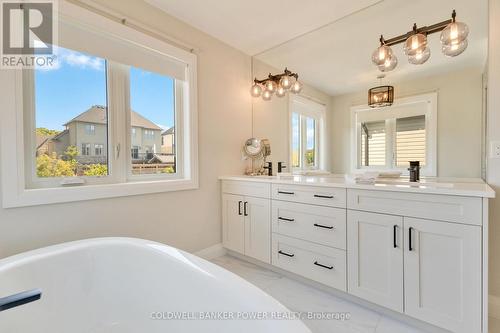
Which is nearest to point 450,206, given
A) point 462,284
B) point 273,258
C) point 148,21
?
→ point 462,284

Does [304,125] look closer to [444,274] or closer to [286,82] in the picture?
[286,82]

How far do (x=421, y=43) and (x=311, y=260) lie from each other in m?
1.78

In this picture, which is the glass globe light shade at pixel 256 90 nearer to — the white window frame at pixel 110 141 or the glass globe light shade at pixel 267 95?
the glass globe light shade at pixel 267 95

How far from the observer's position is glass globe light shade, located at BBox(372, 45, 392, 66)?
1.77 metres

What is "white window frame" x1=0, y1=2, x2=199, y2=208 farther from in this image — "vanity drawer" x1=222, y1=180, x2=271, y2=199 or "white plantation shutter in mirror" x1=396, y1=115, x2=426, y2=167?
"white plantation shutter in mirror" x1=396, y1=115, x2=426, y2=167

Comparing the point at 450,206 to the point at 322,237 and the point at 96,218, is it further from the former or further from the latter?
the point at 96,218

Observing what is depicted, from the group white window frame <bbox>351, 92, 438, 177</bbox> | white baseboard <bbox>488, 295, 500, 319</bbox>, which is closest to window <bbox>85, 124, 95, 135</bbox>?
white window frame <bbox>351, 92, 438, 177</bbox>

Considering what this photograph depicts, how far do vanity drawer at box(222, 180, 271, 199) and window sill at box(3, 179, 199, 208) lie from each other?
0.44 m

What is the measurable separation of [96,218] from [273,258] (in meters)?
1.46

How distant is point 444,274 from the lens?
50.7 inches

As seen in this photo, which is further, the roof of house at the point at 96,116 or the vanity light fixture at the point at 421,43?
the roof of house at the point at 96,116

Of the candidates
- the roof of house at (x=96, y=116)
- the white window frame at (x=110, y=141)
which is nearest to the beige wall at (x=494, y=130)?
the white window frame at (x=110, y=141)

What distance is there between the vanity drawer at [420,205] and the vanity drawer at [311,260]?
41cm

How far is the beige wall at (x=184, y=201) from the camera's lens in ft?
4.85
